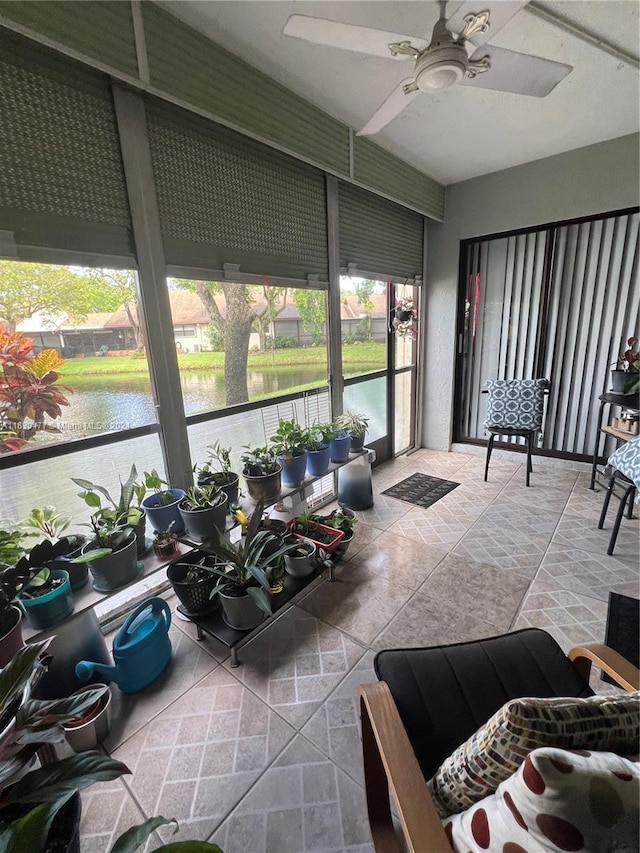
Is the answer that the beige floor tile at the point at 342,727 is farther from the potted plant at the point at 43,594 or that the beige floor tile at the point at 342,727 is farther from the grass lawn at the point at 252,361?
the grass lawn at the point at 252,361

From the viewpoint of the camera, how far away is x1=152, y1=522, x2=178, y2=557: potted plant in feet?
5.54

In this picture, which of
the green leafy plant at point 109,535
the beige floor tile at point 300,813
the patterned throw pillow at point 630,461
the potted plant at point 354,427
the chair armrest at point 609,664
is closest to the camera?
the chair armrest at point 609,664

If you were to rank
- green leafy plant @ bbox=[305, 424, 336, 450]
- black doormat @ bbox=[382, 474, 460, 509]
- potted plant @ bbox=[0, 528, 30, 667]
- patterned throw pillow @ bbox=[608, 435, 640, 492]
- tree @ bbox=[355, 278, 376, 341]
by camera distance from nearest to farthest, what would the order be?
potted plant @ bbox=[0, 528, 30, 667] < patterned throw pillow @ bbox=[608, 435, 640, 492] < green leafy plant @ bbox=[305, 424, 336, 450] < black doormat @ bbox=[382, 474, 460, 509] < tree @ bbox=[355, 278, 376, 341]

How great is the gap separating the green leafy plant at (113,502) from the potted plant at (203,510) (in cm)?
22

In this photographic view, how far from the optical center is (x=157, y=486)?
1.77 meters

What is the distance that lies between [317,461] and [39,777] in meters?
1.84

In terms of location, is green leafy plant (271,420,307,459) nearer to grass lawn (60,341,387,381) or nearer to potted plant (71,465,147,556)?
grass lawn (60,341,387,381)

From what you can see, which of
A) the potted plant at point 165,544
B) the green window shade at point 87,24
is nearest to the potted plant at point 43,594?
the potted plant at point 165,544

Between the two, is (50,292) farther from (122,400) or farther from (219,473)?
(219,473)

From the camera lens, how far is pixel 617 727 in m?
0.61

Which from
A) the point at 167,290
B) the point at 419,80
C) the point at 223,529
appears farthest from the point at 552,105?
the point at 223,529

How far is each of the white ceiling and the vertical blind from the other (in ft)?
2.40

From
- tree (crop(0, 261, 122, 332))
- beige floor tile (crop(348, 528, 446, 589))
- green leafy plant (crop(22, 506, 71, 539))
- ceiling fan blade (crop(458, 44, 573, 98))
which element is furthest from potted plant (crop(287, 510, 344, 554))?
ceiling fan blade (crop(458, 44, 573, 98))

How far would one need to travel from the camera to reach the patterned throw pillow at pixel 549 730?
59cm
